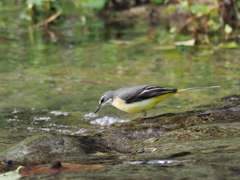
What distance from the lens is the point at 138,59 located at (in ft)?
36.0

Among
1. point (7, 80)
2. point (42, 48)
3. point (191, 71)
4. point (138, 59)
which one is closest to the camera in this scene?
point (7, 80)

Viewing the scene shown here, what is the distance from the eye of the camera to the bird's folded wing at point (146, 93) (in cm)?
656

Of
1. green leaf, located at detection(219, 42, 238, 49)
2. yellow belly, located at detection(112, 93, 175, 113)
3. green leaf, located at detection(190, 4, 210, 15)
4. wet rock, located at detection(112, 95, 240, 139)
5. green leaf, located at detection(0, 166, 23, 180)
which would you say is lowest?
green leaf, located at detection(219, 42, 238, 49)

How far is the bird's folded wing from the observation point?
656 cm

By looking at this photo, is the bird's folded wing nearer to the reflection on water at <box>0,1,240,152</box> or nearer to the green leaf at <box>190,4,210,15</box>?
the reflection on water at <box>0,1,240,152</box>

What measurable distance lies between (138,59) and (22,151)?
6.80m

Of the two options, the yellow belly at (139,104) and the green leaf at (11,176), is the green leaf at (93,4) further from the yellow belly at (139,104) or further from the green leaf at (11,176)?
the green leaf at (11,176)

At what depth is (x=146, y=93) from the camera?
261 inches

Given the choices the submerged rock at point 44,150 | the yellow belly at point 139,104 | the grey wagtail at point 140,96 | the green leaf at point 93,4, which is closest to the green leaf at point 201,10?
the green leaf at point 93,4

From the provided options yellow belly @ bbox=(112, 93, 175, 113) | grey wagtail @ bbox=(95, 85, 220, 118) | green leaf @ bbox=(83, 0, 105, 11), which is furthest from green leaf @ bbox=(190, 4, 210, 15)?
yellow belly @ bbox=(112, 93, 175, 113)

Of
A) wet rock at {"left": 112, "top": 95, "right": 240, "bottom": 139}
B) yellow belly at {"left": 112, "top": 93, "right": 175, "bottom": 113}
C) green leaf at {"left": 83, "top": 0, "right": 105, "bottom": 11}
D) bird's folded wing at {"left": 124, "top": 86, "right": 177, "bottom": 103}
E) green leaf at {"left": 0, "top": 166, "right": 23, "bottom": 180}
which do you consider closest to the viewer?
green leaf at {"left": 0, "top": 166, "right": 23, "bottom": 180}

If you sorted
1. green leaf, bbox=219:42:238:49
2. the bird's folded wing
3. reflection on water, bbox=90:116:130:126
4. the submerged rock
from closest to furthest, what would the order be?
the submerged rock → the bird's folded wing → reflection on water, bbox=90:116:130:126 → green leaf, bbox=219:42:238:49

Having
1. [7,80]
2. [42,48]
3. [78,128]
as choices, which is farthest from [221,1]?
[78,128]

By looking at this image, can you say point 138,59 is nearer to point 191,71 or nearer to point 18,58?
point 191,71
